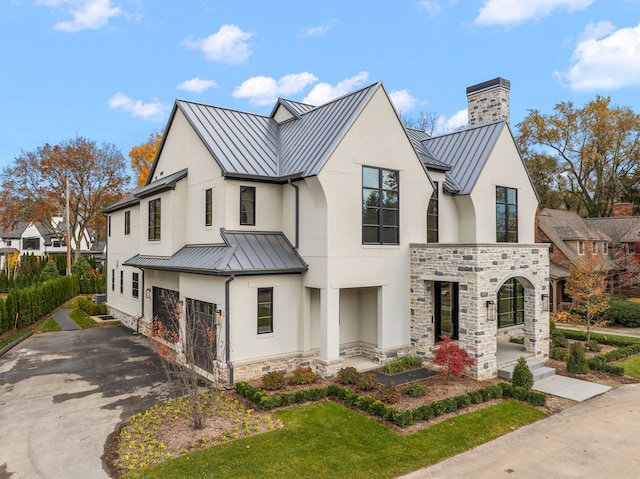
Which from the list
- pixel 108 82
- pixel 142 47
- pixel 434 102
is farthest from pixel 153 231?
pixel 434 102

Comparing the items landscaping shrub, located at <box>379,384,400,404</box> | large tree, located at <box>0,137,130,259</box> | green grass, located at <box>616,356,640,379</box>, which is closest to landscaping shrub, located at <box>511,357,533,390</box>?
landscaping shrub, located at <box>379,384,400,404</box>

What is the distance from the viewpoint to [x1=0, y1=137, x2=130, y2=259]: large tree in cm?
4191

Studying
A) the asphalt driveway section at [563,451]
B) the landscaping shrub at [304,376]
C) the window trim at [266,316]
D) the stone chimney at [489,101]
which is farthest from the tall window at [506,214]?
the window trim at [266,316]

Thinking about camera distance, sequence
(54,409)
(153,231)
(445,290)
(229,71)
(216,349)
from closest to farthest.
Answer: (54,409) → (216,349) → (445,290) → (153,231) → (229,71)

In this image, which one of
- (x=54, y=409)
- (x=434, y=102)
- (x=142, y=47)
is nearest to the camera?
(x=54, y=409)

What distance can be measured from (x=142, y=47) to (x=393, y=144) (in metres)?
14.5

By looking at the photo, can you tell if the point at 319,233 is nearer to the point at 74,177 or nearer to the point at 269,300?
the point at 269,300

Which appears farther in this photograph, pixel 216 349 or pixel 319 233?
pixel 319 233

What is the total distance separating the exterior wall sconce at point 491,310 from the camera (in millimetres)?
13384

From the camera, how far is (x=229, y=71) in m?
25.5

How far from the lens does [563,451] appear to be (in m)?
8.86

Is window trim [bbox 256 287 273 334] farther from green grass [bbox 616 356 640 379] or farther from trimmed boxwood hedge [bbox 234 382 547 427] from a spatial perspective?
green grass [bbox 616 356 640 379]

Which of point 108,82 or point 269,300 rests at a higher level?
point 108,82

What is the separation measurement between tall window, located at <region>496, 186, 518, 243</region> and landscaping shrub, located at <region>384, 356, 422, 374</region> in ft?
22.5
